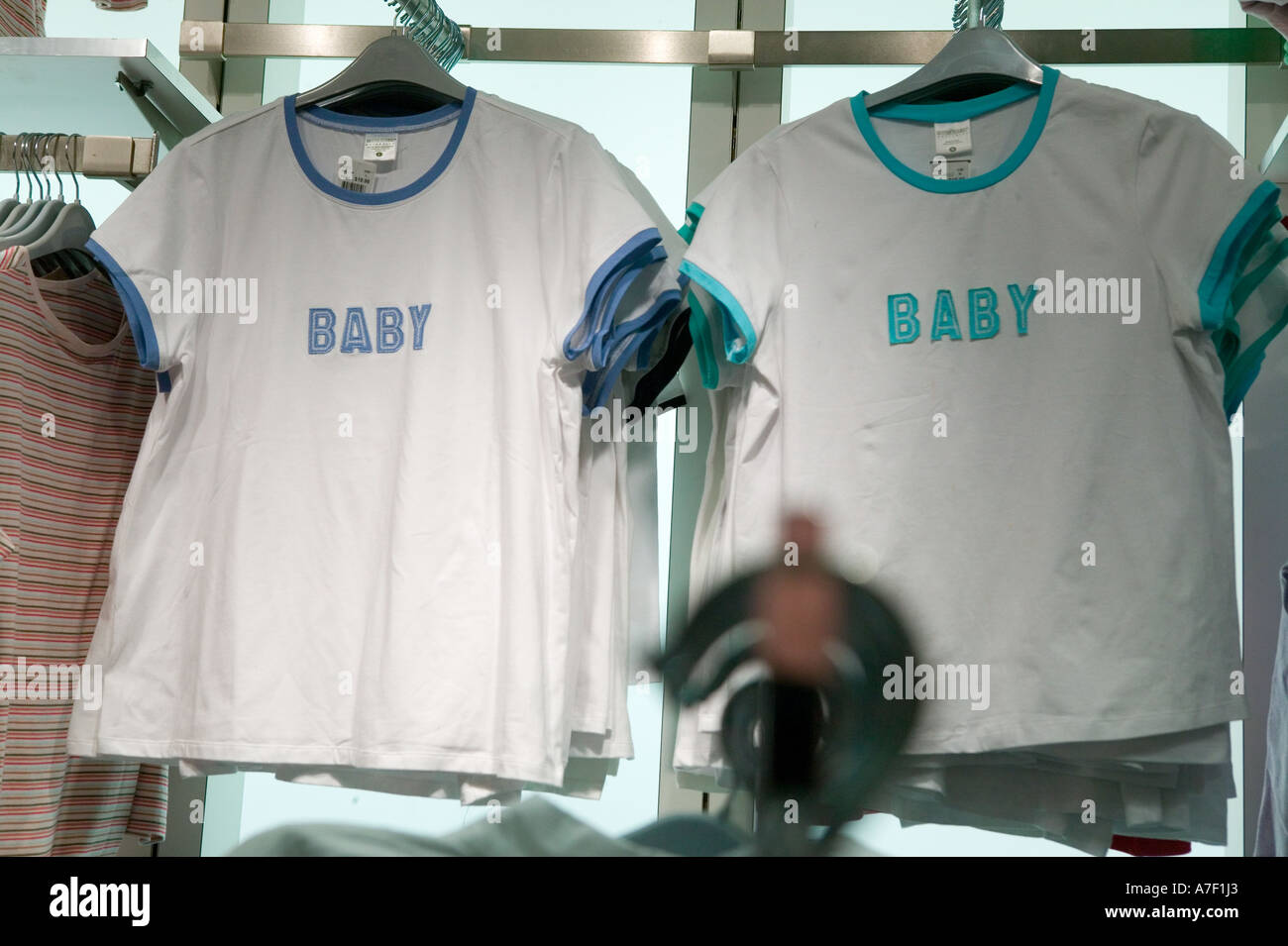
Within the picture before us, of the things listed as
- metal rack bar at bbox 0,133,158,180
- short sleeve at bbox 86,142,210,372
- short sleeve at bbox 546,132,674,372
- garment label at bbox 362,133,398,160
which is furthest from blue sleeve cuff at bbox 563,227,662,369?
metal rack bar at bbox 0,133,158,180

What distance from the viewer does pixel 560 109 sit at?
1965mm

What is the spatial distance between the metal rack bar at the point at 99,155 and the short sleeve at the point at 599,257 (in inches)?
22.6

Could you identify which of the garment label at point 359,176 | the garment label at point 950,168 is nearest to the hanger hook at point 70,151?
the garment label at point 359,176

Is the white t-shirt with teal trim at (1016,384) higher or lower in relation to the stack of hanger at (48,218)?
lower

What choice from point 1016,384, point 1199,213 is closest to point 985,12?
point 1199,213

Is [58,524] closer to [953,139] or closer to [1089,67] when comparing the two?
[953,139]

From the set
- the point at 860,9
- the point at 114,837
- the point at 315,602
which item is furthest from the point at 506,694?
the point at 860,9

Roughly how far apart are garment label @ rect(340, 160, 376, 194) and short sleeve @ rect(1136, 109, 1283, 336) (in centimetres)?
93

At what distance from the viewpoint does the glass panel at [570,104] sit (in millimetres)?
1786

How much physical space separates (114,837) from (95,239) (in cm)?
79

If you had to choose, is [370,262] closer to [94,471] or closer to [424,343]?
[424,343]

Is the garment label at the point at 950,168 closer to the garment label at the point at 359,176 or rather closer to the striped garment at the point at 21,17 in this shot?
the garment label at the point at 359,176

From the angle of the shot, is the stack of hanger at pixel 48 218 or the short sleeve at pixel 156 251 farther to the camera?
the stack of hanger at pixel 48 218
